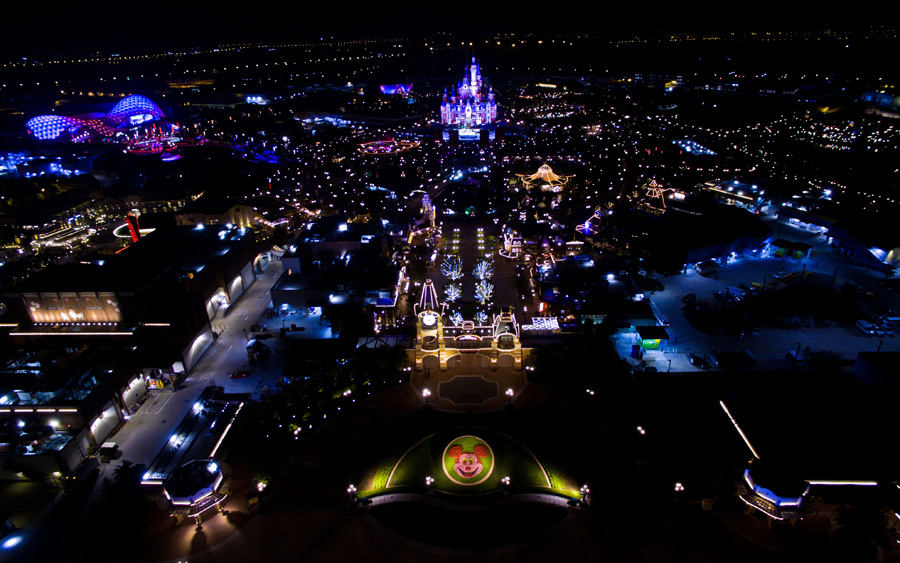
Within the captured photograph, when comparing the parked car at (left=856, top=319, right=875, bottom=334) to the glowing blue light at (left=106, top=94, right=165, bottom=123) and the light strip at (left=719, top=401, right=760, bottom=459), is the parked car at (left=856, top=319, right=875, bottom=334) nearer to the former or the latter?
the light strip at (left=719, top=401, right=760, bottom=459)

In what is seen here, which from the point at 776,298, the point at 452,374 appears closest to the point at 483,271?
the point at 452,374

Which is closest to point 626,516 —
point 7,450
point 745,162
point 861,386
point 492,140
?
point 861,386

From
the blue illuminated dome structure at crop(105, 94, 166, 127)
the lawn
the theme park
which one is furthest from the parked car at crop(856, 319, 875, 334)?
the blue illuminated dome structure at crop(105, 94, 166, 127)

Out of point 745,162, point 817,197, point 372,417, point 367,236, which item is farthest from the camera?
point 745,162

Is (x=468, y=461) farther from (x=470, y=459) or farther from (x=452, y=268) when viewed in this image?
(x=452, y=268)

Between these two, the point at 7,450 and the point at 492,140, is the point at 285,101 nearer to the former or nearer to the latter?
the point at 492,140
